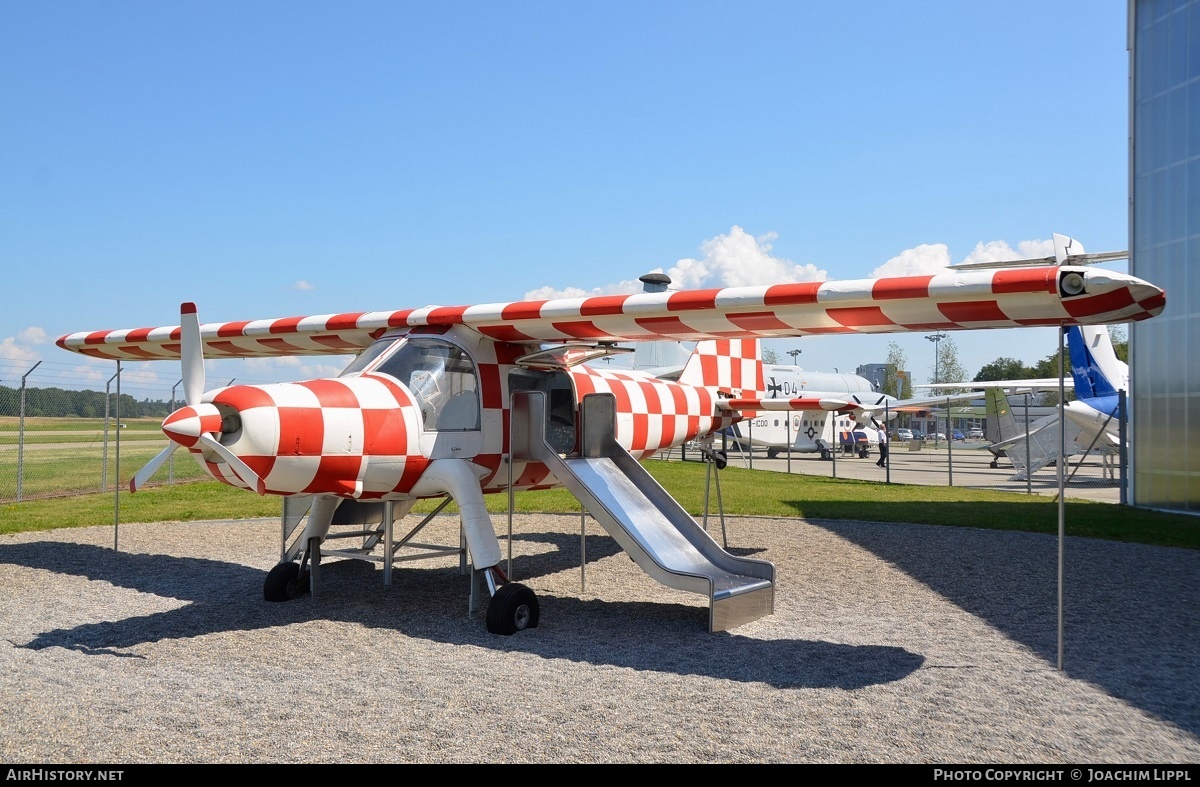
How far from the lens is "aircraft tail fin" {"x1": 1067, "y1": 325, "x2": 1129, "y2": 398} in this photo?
24.7m

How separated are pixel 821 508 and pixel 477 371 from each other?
10.3 meters

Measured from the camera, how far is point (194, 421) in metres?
6.12

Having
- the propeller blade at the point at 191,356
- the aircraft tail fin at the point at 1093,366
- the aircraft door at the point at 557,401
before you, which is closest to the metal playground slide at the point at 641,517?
the aircraft door at the point at 557,401

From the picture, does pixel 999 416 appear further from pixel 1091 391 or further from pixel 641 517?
pixel 641 517

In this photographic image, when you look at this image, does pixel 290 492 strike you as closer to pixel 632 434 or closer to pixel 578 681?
pixel 578 681

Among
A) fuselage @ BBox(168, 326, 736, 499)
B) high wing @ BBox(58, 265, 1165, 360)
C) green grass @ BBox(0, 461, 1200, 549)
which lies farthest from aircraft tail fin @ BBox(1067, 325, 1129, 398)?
high wing @ BBox(58, 265, 1165, 360)

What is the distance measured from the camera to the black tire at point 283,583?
8570mm

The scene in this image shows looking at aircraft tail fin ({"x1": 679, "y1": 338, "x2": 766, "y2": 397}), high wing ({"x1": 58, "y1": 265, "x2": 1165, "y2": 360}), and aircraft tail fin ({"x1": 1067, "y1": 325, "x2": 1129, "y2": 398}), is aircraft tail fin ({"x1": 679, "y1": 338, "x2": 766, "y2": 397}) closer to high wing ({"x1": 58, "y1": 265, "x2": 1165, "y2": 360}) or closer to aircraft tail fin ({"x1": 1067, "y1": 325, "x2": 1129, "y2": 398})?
high wing ({"x1": 58, "y1": 265, "x2": 1165, "y2": 360})

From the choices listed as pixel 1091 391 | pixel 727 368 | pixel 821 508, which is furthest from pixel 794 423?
pixel 727 368

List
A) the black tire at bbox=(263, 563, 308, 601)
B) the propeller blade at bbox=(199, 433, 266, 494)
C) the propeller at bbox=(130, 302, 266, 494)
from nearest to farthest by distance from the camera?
1. the propeller at bbox=(130, 302, 266, 494)
2. the propeller blade at bbox=(199, 433, 266, 494)
3. the black tire at bbox=(263, 563, 308, 601)

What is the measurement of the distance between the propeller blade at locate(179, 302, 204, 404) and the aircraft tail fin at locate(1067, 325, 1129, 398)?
24.2m

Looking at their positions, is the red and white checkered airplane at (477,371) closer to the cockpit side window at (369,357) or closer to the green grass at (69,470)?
the cockpit side window at (369,357)

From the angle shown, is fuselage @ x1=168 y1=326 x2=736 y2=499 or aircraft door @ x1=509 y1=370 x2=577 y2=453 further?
aircraft door @ x1=509 y1=370 x2=577 y2=453
